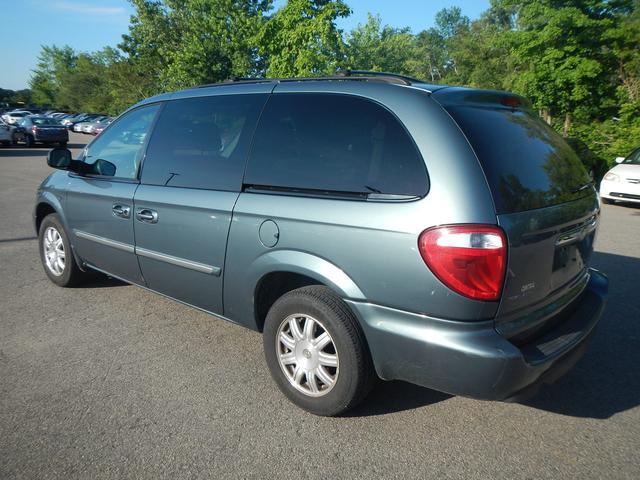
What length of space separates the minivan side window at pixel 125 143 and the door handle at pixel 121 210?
0.25m

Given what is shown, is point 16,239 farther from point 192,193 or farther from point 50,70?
point 50,70

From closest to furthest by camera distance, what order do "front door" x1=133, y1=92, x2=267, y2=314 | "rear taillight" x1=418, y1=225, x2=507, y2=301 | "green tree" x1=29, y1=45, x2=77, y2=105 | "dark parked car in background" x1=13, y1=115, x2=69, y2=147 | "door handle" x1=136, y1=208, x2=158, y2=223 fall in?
"rear taillight" x1=418, y1=225, x2=507, y2=301, "front door" x1=133, y1=92, x2=267, y2=314, "door handle" x1=136, y1=208, x2=158, y2=223, "dark parked car in background" x1=13, y1=115, x2=69, y2=147, "green tree" x1=29, y1=45, x2=77, y2=105

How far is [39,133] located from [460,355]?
27402mm

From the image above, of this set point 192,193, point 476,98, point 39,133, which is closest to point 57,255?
point 192,193

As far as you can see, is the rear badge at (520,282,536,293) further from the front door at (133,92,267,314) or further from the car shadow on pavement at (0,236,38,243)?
the car shadow on pavement at (0,236,38,243)

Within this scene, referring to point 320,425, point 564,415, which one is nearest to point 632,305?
point 564,415

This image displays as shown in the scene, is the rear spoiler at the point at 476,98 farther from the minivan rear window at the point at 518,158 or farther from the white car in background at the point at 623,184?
the white car in background at the point at 623,184

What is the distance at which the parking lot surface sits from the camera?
240cm

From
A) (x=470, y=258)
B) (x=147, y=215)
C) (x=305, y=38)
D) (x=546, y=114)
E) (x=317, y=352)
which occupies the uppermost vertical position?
(x=305, y=38)

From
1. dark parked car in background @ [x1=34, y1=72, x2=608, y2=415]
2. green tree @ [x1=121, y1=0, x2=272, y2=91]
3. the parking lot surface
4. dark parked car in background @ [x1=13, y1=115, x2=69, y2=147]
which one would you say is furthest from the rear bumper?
dark parked car in background @ [x1=13, y1=115, x2=69, y2=147]

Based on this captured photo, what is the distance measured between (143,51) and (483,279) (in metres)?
37.7

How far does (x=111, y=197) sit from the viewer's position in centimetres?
400

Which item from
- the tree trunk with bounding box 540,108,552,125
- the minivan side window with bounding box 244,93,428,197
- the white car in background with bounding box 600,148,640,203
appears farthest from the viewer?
the tree trunk with bounding box 540,108,552,125

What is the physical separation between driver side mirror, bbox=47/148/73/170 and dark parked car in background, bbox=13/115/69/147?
23741 mm
